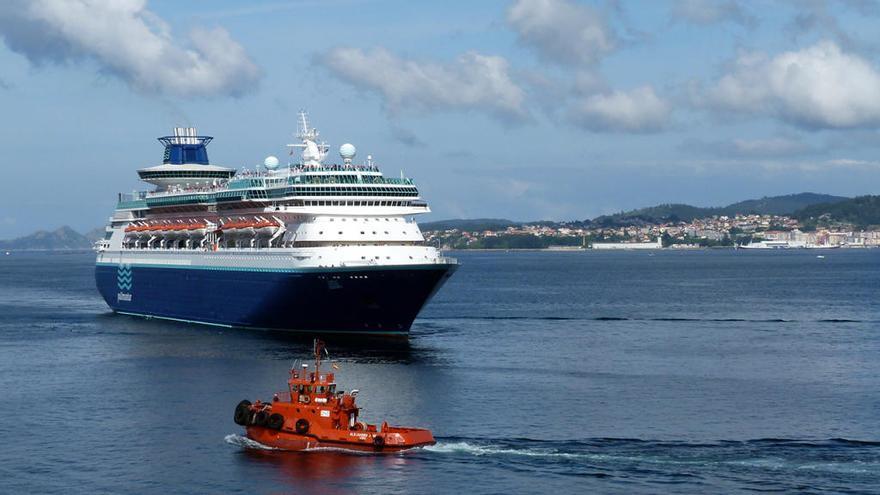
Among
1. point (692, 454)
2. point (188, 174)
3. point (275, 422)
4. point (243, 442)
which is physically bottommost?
point (692, 454)

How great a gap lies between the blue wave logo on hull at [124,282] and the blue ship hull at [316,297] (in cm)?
1219

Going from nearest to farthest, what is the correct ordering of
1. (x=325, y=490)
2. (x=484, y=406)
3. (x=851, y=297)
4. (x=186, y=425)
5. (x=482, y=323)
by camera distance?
(x=325, y=490) → (x=186, y=425) → (x=484, y=406) → (x=482, y=323) → (x=851, y=297)

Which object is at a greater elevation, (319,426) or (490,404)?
(319,426)

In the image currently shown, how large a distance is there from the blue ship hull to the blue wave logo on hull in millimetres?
12187

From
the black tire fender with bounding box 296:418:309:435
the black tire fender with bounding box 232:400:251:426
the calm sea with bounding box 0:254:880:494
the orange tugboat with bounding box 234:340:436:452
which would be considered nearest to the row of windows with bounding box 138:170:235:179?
the calm sea with bounding box 0:254:880:494

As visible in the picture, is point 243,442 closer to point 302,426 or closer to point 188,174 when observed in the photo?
point 302,426

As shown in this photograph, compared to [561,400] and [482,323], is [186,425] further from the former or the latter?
[482,323]

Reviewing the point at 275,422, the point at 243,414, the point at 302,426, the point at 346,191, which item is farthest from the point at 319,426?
the point at 346,191

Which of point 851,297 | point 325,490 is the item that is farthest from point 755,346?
point 851,297

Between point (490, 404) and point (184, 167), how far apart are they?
5784cm

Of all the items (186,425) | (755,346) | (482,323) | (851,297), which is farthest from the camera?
(851,297)

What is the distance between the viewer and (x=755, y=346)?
75.7 m

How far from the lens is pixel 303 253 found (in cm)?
7556

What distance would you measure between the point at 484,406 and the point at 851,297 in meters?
80.2
